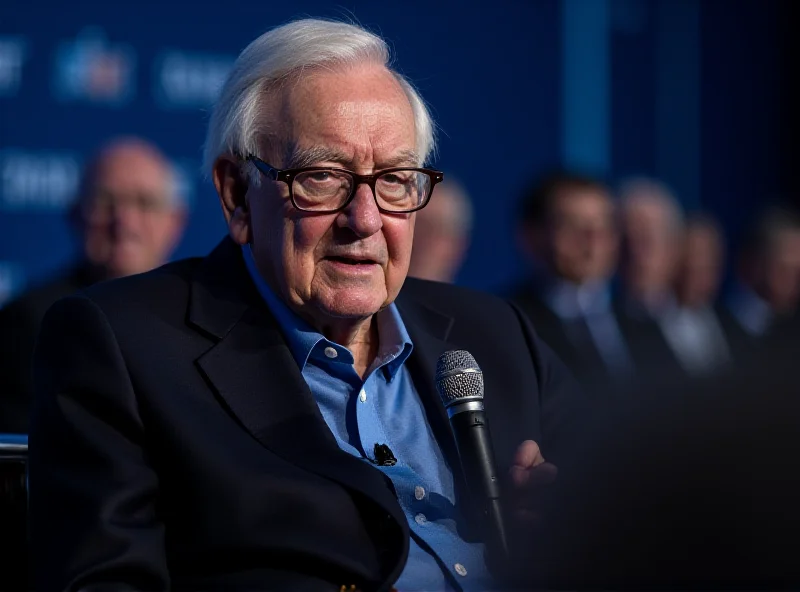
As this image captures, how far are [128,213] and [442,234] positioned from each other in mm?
1652

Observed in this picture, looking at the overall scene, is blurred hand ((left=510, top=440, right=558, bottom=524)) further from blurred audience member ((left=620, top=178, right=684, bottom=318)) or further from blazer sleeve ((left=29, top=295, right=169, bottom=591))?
blurred audience member ((left=620, top=178, right=684, bottom=318))

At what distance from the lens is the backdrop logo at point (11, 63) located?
16.3ft

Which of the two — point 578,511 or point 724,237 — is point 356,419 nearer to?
point 578,511

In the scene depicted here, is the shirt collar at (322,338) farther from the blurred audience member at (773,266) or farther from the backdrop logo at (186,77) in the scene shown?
the blurred audience member at (773,266)

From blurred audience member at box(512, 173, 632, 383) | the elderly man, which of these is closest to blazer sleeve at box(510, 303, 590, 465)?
the elderly man

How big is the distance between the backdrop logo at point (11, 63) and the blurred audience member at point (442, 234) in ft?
6.37

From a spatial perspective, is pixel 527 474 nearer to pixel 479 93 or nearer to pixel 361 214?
pixel 361 214

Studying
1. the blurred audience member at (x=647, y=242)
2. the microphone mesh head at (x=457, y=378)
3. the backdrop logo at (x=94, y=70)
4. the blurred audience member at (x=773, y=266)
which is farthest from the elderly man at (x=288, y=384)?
the blurred audience member at (x=773, y=266)

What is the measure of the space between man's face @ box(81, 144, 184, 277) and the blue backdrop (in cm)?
22

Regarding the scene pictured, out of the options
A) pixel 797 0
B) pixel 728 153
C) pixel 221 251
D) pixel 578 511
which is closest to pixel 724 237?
pixel 728 153

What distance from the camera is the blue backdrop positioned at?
509cm

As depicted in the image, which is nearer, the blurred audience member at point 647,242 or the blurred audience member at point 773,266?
the blurred audience member at point 647,242

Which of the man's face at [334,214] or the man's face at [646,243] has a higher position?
the man's face at [334,214]

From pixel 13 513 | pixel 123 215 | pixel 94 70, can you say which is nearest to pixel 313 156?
pixel 13 513
